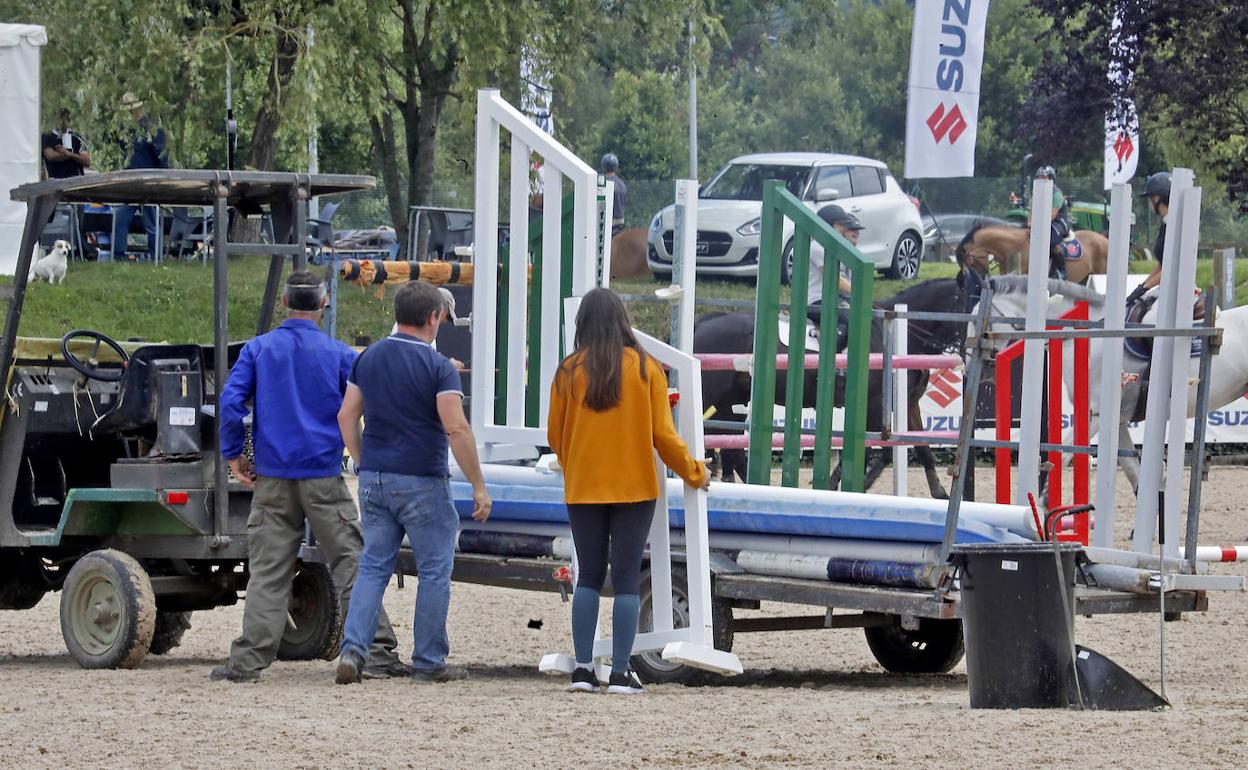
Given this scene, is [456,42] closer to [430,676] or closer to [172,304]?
[172,304]

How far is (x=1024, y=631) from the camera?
6.79 metres

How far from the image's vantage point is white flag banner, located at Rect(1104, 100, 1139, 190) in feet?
77.7

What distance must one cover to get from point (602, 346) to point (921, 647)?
2.46 metres

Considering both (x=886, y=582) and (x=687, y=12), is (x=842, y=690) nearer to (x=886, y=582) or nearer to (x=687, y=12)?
(x=886, y=582)

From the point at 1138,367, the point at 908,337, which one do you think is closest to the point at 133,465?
the point at 1138,367

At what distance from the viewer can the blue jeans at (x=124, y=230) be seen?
22844 millimetres

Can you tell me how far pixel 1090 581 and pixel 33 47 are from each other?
47.0ft

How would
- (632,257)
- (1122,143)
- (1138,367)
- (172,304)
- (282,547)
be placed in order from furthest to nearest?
(1122,143)
(632,257)
(172,304)
(1138,367)
(282,547)

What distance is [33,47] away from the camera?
1898 cm

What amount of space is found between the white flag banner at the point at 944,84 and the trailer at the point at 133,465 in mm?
11351

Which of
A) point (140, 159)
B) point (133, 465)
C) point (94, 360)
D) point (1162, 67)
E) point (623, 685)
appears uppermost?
point (1162, 67)

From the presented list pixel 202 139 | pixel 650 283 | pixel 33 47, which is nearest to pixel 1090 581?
pixel 33 47

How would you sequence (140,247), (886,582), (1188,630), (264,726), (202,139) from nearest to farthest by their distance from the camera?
(264,726)
(886,582)
(1188,630)
(140,247)
(202,139)

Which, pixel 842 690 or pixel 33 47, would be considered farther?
pixel 33 47
